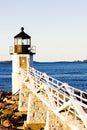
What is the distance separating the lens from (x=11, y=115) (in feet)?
87.4

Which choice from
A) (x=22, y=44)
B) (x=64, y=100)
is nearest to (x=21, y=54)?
(x=22, y=44)

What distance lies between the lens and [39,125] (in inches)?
880

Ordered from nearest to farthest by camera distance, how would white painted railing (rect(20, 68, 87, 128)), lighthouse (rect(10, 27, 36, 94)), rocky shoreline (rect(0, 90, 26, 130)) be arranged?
white painted railing (rect(20, 68, 87, 128)) → rocky shoreline (rect(0, 90, 26, 130)) → lighthouse (rect(10, 27, 36, 94))

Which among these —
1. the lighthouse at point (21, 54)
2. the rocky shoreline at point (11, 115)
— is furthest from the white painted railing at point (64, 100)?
the lighthouse at point (21, 54)

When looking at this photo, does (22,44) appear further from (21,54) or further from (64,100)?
(64,100)

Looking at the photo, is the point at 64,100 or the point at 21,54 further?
the point at 21,54

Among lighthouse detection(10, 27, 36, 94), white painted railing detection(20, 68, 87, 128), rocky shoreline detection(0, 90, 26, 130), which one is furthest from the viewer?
lighthouse detection(10, 27, 36, 94)

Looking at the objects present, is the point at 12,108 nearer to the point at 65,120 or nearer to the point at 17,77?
the point at 17,77

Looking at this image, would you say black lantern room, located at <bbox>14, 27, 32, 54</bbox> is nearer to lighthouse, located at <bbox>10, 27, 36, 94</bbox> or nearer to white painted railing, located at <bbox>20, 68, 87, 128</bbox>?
lighthouse, located at <bbox>10, 27, 36, 94</bbox>

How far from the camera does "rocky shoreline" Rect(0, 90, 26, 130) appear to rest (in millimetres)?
23875

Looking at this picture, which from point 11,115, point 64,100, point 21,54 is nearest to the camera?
point 64,100

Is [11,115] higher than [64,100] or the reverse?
the reverse

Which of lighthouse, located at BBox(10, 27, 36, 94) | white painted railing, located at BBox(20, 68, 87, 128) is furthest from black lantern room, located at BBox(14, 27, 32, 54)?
white painted railing, located at BBox(20, 68, 87, 128)

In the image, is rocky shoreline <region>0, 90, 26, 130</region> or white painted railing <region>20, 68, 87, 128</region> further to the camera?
rocky shoreline <region>0, 90, 26, 130</region>
